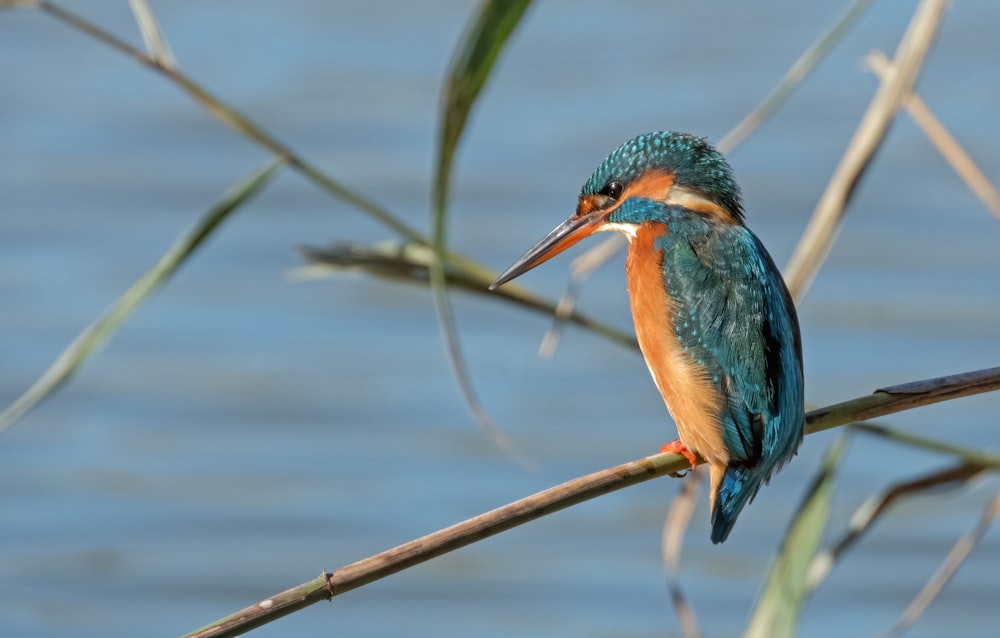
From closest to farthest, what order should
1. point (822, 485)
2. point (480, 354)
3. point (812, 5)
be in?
point (822, 485), point (480, 354), point (812, 5)

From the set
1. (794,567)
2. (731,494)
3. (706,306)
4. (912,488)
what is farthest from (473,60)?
(912,488)

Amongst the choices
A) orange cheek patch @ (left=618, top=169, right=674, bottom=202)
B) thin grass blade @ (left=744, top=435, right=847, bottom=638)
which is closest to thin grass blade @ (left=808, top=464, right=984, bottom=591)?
thin grass blade @ (left=744, top=435, right=847, bottom=638)

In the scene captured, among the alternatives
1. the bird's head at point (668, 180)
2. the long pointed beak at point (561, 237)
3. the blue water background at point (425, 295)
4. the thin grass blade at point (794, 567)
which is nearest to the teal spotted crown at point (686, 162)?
the bird's head at point (668, 180)

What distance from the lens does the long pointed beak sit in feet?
8.63

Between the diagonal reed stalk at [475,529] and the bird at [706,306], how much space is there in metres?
0.21

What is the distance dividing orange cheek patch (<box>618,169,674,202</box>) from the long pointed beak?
0.08m

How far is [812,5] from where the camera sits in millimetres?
8367

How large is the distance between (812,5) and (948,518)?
3822mm

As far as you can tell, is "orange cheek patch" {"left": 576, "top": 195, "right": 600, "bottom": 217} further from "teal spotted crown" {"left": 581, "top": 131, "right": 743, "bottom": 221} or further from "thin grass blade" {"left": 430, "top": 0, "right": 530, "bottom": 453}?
"thin grass blade" {"left": 430, "top": 0, "right": 530, "bottom": 453}

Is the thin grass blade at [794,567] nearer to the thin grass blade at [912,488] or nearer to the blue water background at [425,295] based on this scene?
the thin grass blade at [912,488]

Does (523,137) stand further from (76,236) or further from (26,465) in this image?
(26,465)

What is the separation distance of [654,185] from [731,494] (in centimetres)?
52

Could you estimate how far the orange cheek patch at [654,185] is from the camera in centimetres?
257

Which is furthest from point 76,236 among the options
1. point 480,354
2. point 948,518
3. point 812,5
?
point 812,5
